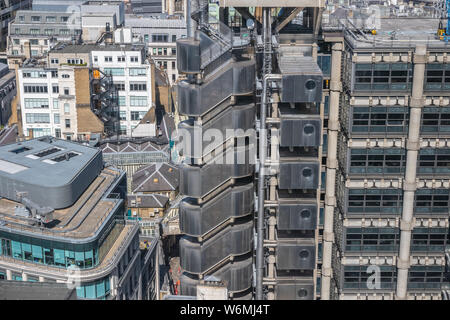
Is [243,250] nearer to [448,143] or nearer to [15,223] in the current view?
[448,143]

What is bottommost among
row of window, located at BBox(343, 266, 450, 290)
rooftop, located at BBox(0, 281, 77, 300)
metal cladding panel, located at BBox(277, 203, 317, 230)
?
row of window, located at BBox(343, 266, 450, 290)

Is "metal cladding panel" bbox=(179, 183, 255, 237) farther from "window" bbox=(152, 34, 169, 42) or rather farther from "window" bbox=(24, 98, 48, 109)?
"window" bbox=(152, 34, 169, 42)

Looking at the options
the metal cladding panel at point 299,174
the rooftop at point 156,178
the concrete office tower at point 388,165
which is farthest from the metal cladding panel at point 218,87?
the rooftop at point 156,178

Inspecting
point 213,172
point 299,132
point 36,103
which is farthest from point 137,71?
point 299,132

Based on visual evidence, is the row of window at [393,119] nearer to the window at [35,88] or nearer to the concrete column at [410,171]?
the concrete column at [410,171]

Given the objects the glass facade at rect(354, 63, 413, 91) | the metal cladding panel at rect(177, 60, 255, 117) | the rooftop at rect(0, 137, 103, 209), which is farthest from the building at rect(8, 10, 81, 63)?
the metal cladding panel at rect(177, 60, 255, 117)
